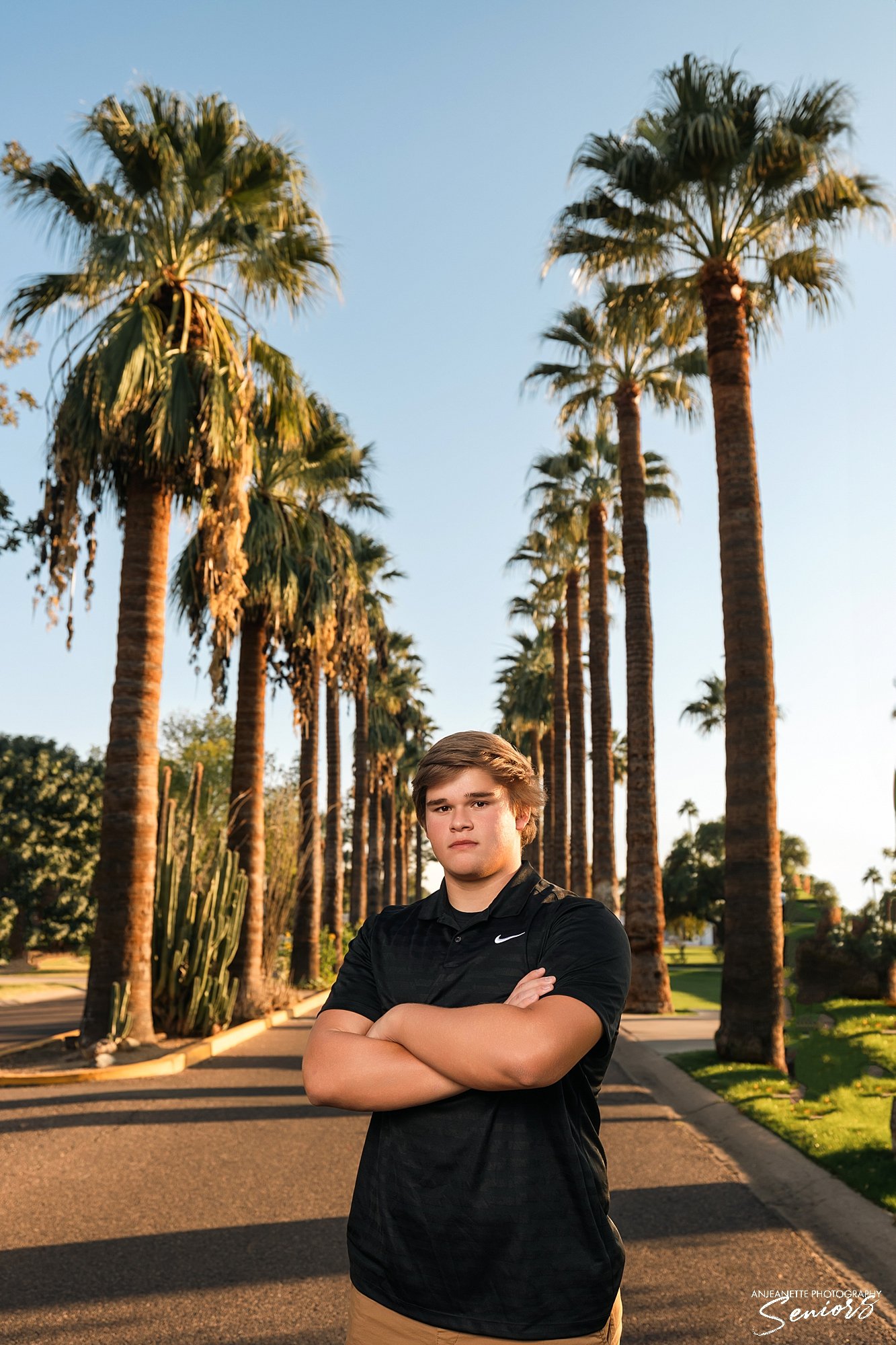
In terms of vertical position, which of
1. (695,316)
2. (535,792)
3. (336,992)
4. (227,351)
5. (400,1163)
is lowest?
(400,1163)

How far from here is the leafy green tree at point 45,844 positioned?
42000 mm

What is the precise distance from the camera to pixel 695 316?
1627 centimetres

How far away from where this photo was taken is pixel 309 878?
23562 mm

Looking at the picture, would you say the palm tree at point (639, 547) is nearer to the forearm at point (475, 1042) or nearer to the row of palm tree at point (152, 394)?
the row of palm tree at point (152, 394)

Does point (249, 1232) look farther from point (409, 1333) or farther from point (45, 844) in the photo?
point (45, 844)

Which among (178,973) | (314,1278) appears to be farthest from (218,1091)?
(314,1278)

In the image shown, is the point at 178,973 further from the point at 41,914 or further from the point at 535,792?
the point at 41,914

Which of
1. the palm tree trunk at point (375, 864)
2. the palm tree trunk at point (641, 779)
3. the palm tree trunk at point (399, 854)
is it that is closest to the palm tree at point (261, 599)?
the palm tree trunk at point (641, 779)

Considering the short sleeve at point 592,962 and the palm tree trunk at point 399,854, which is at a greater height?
the palm tree trunk at point 399,854

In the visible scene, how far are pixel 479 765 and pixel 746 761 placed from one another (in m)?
10.1

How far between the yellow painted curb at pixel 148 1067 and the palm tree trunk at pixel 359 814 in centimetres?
1750

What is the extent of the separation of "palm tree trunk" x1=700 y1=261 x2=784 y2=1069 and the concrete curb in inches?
51.7

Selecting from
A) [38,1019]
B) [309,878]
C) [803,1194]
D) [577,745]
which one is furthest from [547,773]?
[803,1194]

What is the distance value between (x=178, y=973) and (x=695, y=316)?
1206 cm
